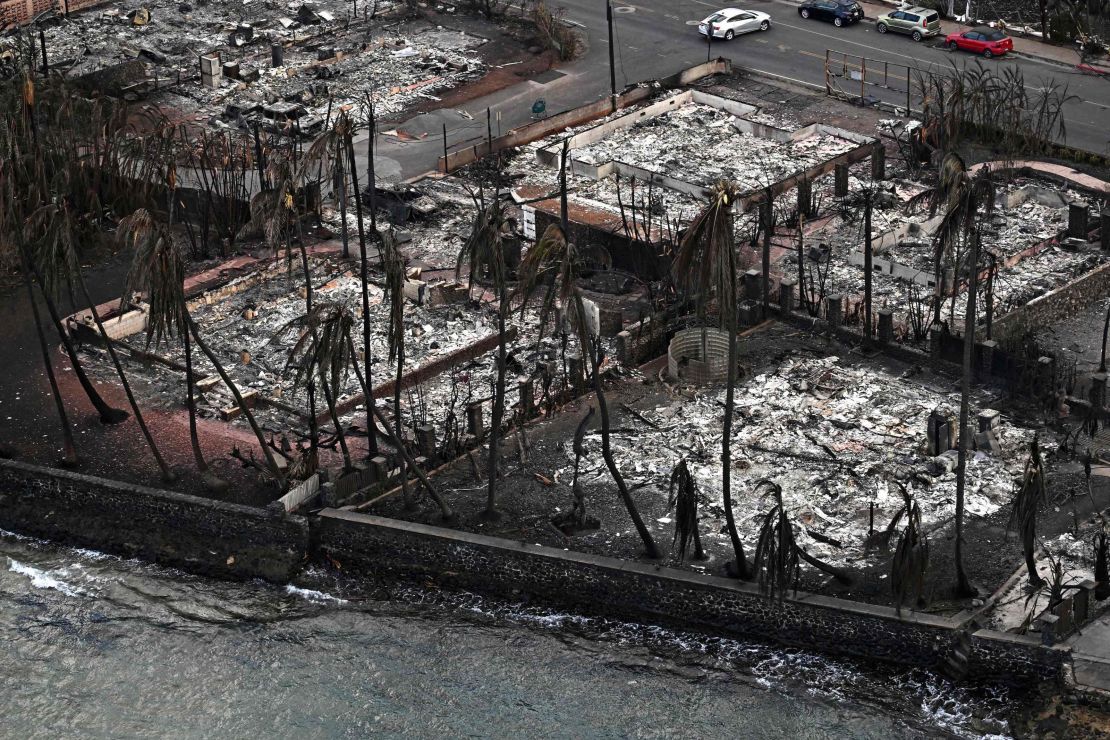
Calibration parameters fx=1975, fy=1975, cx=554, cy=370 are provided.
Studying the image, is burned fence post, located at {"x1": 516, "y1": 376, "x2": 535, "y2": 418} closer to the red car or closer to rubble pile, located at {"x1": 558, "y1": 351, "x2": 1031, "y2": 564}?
rubble pile, located at {"x1": 558, "y1": 351, "x2": 1031, "y2": 564}

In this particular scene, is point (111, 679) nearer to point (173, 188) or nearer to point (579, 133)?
point (173, 188)

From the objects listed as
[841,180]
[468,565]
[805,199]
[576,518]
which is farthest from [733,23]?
[468,565]

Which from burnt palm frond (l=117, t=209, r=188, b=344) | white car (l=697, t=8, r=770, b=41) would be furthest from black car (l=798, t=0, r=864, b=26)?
burnt palm frond (l=117, t=209, r=188, b=344)

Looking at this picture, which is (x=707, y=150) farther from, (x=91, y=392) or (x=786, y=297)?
(x=91, y=392)

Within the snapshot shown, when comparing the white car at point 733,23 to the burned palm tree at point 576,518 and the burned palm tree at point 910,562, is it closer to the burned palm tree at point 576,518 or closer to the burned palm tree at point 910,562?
the burned palm tree at point 576,518

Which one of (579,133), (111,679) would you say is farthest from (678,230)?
(111,679)

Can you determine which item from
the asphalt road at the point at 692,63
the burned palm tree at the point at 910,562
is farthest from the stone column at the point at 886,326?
the asphalt road at the point at 692,63

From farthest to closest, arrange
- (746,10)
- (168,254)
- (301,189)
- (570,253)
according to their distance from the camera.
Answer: (746,10) < (301,189) < (168,254) < (570,253)
